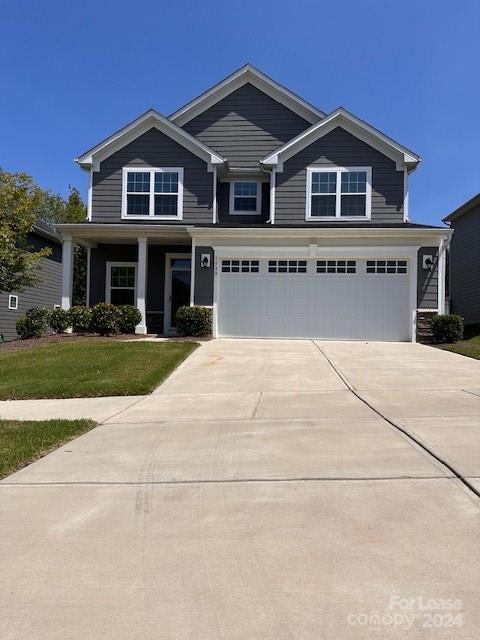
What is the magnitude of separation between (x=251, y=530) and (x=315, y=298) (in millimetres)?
13556

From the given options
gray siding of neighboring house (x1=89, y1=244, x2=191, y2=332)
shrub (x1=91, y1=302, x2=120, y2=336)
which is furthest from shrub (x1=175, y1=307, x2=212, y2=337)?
gray siding of neighboring house (x1=89, y1=244, x2=191, y2=332)

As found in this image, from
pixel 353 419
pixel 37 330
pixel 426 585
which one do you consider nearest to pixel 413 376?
pixel 353 419

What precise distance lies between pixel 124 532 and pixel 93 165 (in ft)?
57.6

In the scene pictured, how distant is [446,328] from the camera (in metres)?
15.9

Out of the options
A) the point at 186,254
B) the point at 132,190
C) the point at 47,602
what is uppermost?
the point at 132,190

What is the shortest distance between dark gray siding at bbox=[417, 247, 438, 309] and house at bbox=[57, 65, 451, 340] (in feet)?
0.10

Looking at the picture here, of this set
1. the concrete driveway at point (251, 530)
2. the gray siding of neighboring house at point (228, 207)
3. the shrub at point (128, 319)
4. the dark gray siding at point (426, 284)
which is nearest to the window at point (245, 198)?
the gray siding of neighboring house at point (228, 207)

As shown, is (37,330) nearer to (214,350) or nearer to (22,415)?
(214,350)

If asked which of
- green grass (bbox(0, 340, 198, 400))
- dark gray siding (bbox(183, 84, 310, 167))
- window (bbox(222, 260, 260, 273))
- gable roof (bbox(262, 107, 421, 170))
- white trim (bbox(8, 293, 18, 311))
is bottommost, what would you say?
green grass (bbox(0, 340, 198, 400))

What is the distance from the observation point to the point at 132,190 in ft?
62.8

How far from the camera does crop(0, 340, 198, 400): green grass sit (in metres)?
9.67

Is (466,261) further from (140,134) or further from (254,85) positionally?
(140,134)

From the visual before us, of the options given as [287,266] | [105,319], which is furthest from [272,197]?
[105,319]

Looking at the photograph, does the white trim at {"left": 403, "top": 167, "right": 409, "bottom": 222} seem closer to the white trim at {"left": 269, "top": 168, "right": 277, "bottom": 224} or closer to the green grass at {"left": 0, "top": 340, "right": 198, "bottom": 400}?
the white trim at {"left": 269, "top": 168, "right": 277, "bottom": 224}
